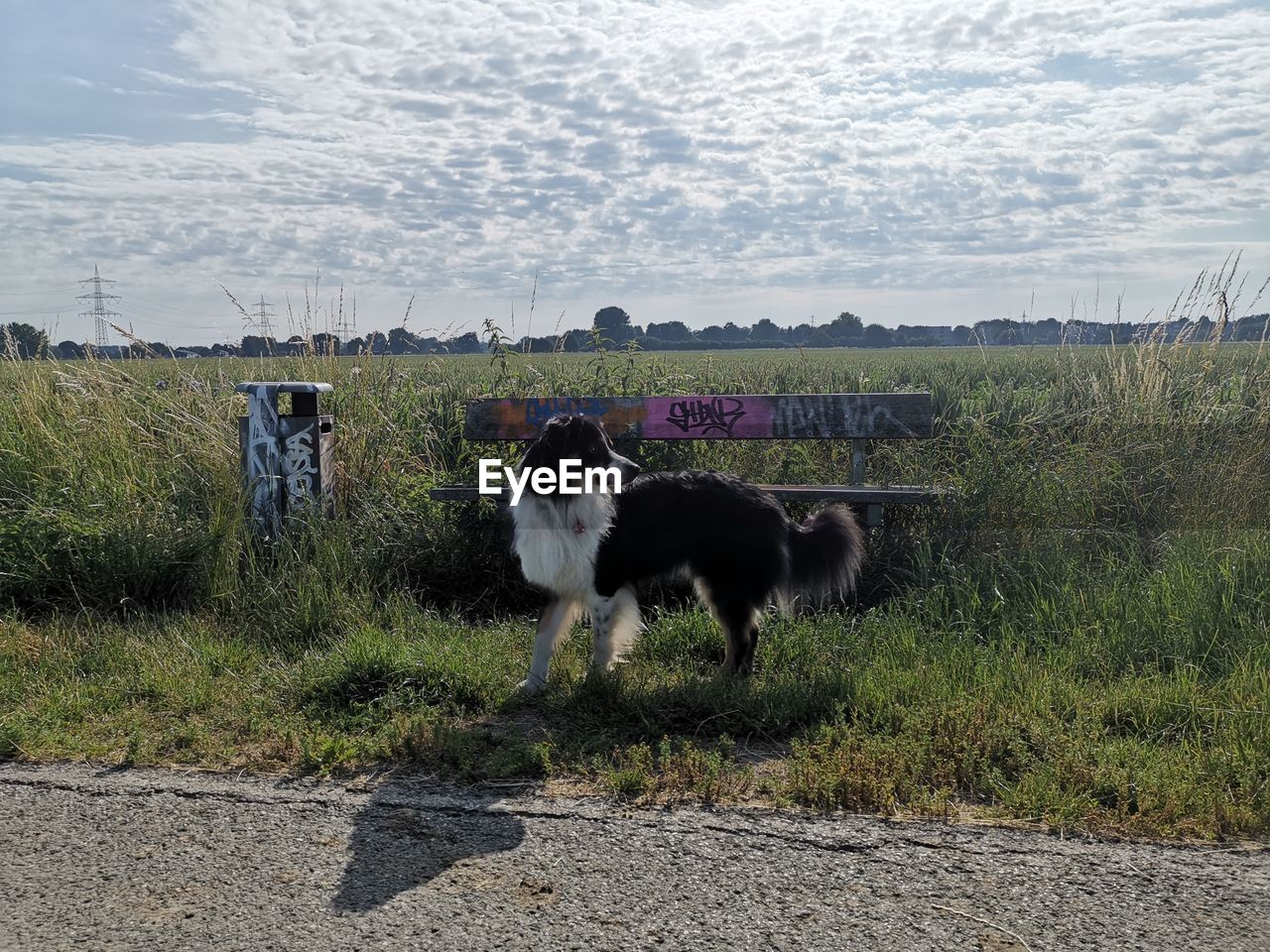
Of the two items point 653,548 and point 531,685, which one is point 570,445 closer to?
point 653,548

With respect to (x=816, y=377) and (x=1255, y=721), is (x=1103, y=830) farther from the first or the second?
(x=816, y=377)

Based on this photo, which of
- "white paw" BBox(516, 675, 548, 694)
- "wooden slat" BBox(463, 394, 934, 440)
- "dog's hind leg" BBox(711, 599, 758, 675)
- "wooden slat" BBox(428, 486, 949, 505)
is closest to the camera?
"white paw" BBox(516, 675, 548, 694)

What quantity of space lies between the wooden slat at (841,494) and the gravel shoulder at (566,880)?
3.01 meters

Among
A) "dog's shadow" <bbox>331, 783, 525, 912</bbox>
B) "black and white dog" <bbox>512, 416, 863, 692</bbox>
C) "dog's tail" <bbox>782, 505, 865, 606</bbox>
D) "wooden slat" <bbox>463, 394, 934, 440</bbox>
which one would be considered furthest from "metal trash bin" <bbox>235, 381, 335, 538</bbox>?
"dog's shadow" <bbox>331, 783, 525, 912</bbox>

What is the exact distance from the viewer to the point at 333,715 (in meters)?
4.06

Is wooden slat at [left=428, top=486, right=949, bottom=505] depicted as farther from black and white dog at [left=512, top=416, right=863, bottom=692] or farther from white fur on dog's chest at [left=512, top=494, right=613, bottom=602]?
white fur on dog's chest at [left=512, top=494, right=613, bottom=602]

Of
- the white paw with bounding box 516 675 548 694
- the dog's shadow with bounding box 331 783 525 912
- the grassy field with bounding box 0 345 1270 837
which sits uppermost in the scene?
the grassy field with bounding box 0 345 1270 837

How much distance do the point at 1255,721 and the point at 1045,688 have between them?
716 millimetres

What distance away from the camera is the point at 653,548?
4.79m

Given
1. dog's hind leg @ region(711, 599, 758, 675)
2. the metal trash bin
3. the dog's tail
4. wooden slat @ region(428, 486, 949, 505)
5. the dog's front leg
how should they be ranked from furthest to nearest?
the metal trash bin
wooden slat @ region(428, 486, 949, 505)
the dog's tail
dog's hind leg @ region(711, 599, 758, 675)
the dog's front leg

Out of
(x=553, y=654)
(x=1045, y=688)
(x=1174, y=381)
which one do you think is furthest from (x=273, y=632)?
(x=1174, y=381)

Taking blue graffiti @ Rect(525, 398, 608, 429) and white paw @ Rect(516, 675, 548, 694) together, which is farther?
blue graffiti @ Rect(525, 398, 608, 429)

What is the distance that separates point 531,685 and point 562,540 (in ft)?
2.13

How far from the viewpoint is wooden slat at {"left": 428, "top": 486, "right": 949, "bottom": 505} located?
19.7 ft
